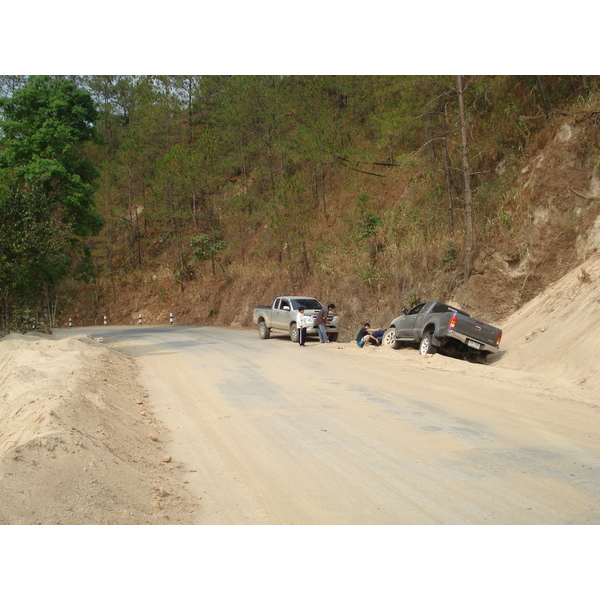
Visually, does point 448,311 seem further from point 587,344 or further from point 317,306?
point 317,306

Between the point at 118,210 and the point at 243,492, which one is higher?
the point at 118,210

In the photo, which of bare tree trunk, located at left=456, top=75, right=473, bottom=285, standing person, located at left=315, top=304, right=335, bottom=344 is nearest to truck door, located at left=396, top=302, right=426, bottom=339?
standing person, located at left=315, top=304, right=335, bottom=344

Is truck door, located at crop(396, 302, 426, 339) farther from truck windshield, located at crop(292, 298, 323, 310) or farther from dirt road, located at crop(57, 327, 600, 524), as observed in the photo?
truck windshield, located at crop(292, 298, 323, 310)

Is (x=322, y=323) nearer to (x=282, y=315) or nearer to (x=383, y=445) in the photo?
(x=282, y=315)

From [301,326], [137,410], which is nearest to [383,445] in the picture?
[137,410]

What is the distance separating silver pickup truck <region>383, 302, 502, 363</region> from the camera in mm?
14812

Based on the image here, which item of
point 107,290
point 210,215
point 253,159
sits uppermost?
point 253,159

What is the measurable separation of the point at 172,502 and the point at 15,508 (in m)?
1.45

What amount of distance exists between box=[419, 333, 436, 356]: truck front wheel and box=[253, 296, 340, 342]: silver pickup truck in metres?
5.97

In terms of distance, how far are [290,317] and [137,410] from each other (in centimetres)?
1304

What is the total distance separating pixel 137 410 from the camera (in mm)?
10062

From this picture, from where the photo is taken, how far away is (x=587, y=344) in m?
12.3

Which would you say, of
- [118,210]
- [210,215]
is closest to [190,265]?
[210,215]

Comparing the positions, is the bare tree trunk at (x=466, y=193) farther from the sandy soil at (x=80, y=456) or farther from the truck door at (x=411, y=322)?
the sandy soil at (x=80, y=456)
